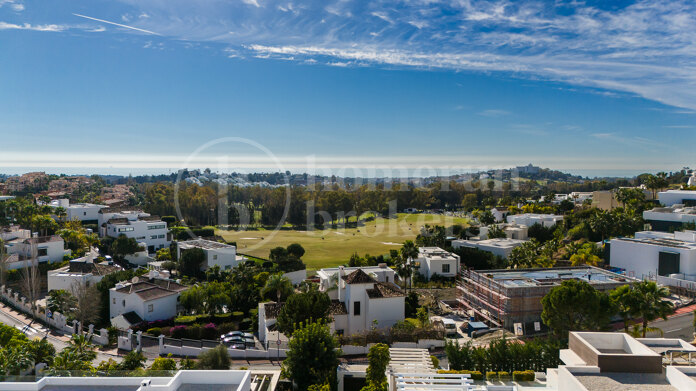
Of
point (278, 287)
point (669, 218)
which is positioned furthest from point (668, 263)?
point (278, 287)

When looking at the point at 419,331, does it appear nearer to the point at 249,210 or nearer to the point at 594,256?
the point at 594,256

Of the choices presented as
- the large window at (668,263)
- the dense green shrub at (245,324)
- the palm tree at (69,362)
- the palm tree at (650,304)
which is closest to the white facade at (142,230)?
the dense green shrub at (245,324)

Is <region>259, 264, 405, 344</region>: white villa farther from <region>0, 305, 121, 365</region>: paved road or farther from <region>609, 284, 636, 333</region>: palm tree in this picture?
<region>609, 284, 636, 333</region>: palm tree

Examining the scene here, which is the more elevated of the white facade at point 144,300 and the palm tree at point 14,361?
the palm tree at point 14,361

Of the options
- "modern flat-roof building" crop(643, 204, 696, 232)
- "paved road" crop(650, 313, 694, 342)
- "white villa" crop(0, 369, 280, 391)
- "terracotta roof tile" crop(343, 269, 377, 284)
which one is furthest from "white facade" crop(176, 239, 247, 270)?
"modern flat-roof building" crop(643, 204, 696, 232)

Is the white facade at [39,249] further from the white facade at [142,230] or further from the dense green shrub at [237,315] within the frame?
the dense green shrub at [237,315]

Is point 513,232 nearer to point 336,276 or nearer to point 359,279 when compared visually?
point 336,276
